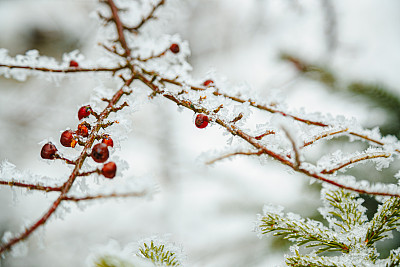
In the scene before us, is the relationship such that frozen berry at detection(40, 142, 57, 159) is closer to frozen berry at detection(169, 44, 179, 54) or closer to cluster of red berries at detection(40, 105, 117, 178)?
cluster of red berries at detection(40, 105, 117, 178)

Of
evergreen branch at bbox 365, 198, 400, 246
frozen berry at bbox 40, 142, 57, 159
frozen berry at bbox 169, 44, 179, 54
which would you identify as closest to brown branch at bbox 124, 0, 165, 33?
frozen berry at bbox 169, 44, 179, 54

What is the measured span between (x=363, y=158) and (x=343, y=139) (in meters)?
0.63

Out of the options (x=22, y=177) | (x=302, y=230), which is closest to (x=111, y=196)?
(x=22, y=177)

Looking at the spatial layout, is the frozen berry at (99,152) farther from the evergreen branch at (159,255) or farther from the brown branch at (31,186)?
the evergreen branch at (159,255)

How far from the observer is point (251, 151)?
458mm

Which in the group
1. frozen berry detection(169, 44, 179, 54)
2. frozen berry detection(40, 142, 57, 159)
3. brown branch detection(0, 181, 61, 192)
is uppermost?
frozen berry detection(169, 44, 179, 54)

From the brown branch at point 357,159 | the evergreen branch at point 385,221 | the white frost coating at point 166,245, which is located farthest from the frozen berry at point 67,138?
the evergreen branch at point 385,221

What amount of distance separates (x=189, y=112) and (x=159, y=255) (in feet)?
4.05

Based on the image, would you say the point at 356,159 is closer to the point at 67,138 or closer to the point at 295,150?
the point at 295,150

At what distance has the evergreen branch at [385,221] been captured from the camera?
0.50 metres

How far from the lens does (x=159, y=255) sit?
513 millimetres

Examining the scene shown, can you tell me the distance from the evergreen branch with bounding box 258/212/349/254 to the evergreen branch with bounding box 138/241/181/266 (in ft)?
0.61

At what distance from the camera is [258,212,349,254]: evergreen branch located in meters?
0.51

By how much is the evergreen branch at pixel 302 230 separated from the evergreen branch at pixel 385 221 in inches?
2.1
